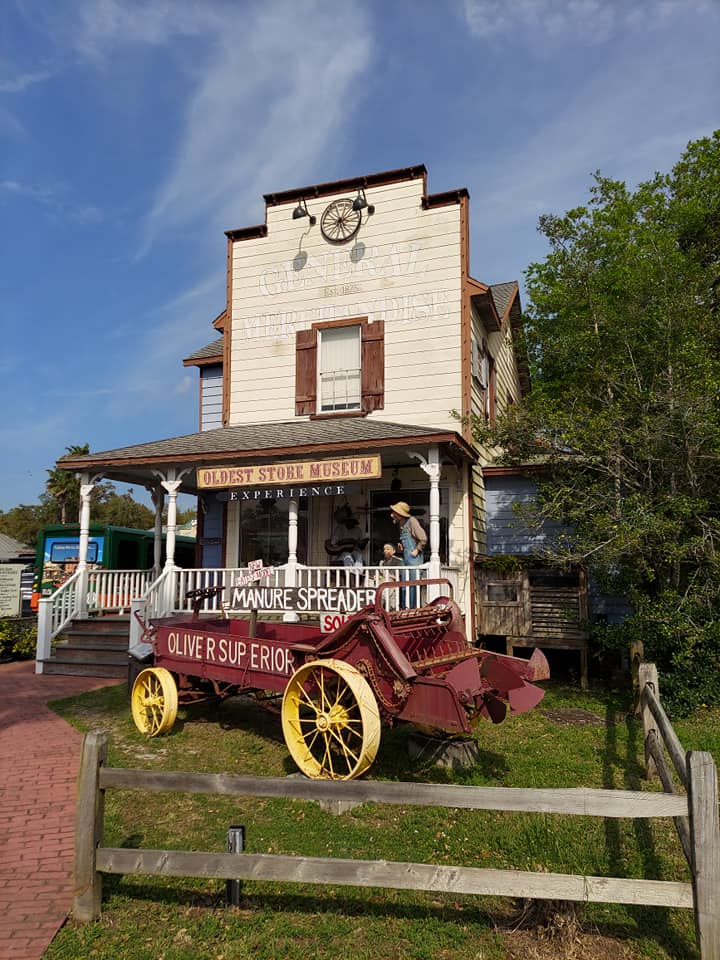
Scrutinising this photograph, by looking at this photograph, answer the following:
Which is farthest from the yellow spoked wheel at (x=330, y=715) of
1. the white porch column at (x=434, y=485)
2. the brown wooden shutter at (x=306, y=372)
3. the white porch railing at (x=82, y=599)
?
the brown wooden shutter at (x=306, y=372)

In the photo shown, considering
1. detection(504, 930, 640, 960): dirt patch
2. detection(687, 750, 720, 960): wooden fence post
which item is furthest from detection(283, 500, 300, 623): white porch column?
detection(687, 750, 720, 960): wooden fence post

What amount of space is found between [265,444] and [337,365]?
9.08 ft

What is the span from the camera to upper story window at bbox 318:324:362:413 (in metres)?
13.2

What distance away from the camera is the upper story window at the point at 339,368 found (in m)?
13.2

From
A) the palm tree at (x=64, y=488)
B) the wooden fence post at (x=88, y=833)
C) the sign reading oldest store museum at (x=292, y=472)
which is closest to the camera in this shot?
the wooden fence post at (x=88, y=833)

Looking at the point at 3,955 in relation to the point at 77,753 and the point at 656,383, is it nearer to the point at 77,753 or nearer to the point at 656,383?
the point at 77,753

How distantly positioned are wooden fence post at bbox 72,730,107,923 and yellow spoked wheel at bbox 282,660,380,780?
188 centimetres

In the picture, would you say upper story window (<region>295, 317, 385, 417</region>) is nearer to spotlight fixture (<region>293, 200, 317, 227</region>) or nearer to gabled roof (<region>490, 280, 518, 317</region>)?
spotlight fixture (<region>293, 200, 317, 227</region>)

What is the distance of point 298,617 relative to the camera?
11266mm

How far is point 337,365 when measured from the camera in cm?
1334

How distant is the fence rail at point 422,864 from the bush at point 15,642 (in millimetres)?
11624

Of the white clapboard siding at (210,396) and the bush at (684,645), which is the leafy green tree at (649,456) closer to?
the bush at (684,645)

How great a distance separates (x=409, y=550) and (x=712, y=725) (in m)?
4.56

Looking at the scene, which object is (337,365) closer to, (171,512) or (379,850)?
(171,512)
